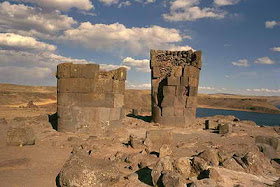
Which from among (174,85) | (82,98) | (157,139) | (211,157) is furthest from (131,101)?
(211,157)

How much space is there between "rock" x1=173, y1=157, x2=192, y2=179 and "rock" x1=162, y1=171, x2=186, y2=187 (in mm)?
754

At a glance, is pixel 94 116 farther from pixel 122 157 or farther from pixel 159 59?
pixel 159 59

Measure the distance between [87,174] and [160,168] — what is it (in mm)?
1495

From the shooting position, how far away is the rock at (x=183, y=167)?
499 centimetres

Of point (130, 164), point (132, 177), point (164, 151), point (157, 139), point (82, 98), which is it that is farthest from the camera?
point (82, 98)

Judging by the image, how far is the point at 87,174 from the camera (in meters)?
4.42

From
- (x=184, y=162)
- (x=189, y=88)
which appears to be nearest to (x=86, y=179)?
(x=184, y=162)

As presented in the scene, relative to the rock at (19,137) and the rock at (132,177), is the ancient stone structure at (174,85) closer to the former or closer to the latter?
the rock at (19,137)

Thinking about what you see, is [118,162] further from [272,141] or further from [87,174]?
[272,141]

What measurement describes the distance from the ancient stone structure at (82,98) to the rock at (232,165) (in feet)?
20.7

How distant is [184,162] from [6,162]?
14.7 ft

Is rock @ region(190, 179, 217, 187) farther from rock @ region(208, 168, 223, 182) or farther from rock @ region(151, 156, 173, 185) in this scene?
rock @ region(151, 156, 173, 185)

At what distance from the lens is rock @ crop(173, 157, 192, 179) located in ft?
16.4

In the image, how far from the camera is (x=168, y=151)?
6746 mm
